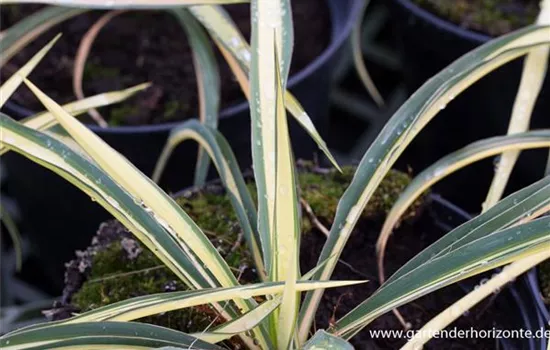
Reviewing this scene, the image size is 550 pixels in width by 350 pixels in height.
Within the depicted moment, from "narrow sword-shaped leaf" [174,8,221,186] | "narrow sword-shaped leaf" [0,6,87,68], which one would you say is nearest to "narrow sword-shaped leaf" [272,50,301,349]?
"narrow sword-shaped leaf" [174,8,221,186]

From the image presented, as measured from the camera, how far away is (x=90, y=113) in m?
1.00

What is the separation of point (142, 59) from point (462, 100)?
50 centimetres

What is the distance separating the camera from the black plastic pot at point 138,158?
962 millimetres

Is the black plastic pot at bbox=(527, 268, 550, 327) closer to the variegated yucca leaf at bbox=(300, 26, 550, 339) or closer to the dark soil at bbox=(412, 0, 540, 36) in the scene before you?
the variegated yucca leaf at bbox=(300, 26, 550, 339)

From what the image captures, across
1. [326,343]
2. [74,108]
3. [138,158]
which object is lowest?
[326,343]

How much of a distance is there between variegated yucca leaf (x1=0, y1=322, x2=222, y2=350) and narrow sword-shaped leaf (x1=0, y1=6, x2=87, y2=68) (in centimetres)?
47

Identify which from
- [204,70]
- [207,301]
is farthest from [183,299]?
[204,70]

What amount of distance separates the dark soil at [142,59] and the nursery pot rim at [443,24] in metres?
0.15

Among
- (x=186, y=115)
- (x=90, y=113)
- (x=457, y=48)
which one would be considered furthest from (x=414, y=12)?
(x=90, y=113)

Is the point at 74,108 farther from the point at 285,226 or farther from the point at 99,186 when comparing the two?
the point at 285,226

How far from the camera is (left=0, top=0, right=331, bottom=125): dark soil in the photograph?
40.9 inches

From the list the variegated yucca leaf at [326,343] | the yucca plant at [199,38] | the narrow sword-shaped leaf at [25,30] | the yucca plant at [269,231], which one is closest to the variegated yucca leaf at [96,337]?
the yucca plant at [269,231]

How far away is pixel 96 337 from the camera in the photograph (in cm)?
52

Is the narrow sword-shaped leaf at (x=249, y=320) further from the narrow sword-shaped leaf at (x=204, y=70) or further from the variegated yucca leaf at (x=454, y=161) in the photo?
the narrow sword-shaped leaf at (x=204, y=70)
